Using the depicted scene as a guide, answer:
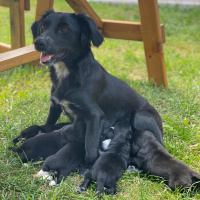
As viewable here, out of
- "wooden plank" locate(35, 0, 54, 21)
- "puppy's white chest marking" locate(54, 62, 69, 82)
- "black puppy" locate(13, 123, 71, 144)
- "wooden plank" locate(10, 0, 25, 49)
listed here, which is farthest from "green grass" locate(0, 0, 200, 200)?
"wooden plank" locate(35, 0, 54, 21)

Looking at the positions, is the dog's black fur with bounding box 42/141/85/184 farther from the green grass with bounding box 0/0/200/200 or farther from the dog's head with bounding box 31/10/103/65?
the dog's head with bounding box 31/10/103/65

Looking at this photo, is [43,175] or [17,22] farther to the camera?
[17,22]

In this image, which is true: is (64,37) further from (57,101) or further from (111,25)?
(111,25)

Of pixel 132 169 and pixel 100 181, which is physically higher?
pixel 100 181

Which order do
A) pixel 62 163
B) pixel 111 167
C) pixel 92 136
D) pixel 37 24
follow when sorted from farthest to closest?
pixel 37 24 → pixel 92 136 → pixel 62 163 → pixel 111 167

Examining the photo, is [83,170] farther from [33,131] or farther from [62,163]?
[33,131]

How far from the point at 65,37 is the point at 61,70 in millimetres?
383

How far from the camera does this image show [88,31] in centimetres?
320

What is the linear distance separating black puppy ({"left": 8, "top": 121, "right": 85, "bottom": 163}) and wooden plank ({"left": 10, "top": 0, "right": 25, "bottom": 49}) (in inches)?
107

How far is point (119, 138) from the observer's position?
3.09 metres

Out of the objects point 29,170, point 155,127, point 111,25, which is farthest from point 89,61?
Result: point 111,25

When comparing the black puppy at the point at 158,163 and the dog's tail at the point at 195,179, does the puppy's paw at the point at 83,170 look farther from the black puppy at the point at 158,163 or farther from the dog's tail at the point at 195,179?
the dog's tail at the point at 195,179

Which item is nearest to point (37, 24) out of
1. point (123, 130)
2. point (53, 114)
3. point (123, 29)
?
point (53, 114)

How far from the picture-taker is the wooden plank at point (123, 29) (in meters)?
4.80
